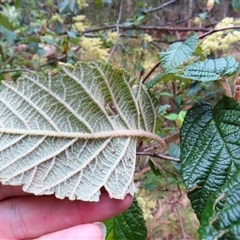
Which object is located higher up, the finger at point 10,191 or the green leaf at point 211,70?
the green leaf at point 211,70

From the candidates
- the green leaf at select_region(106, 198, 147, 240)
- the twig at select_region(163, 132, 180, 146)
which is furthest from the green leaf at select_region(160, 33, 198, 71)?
the green leaf at select_region(106, 198, 147, 240)

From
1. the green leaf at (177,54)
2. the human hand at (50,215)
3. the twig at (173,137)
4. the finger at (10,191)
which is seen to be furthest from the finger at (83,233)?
the green leaf at (177,54)

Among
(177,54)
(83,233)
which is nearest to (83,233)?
(83,233)

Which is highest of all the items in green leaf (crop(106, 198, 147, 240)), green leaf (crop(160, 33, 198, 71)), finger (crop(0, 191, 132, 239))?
green leaf (crop(160, 33, 198, 71))

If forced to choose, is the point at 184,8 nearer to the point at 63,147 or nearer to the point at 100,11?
the point at 100,11

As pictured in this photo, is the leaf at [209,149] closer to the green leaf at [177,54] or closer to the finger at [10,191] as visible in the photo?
the green leaf at [177,54]

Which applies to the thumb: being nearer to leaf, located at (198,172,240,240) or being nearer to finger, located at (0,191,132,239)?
finger, located at (0,191,132,239)
